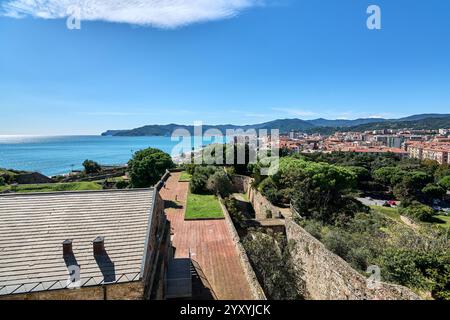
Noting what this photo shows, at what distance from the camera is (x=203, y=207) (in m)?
21.8

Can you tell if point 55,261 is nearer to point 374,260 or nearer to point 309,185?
point 374,260

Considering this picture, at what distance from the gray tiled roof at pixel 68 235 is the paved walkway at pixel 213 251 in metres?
5.34

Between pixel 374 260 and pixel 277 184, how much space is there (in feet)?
58.5

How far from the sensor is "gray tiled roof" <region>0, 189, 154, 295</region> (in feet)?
21.6

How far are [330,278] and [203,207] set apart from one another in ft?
39.4

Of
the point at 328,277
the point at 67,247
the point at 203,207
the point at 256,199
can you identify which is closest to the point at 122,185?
the point at 256,199

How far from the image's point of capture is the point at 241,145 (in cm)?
4053

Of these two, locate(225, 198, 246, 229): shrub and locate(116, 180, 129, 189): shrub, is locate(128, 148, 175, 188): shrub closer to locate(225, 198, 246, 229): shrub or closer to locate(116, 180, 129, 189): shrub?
locate(116, 180, 129, 189): shrub

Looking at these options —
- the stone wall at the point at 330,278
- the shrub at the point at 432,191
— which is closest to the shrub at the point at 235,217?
the stone wall at the point at 330,278

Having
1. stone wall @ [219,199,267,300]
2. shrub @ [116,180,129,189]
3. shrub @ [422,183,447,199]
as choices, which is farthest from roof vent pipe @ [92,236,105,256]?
shrub @ [422,183,447,199]

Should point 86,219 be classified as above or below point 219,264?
above

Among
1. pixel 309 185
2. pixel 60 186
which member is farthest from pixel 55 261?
pixel 60 186

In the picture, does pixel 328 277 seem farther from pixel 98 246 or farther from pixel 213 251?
pixel 98 246

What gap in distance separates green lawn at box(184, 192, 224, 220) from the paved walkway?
0.60 m
